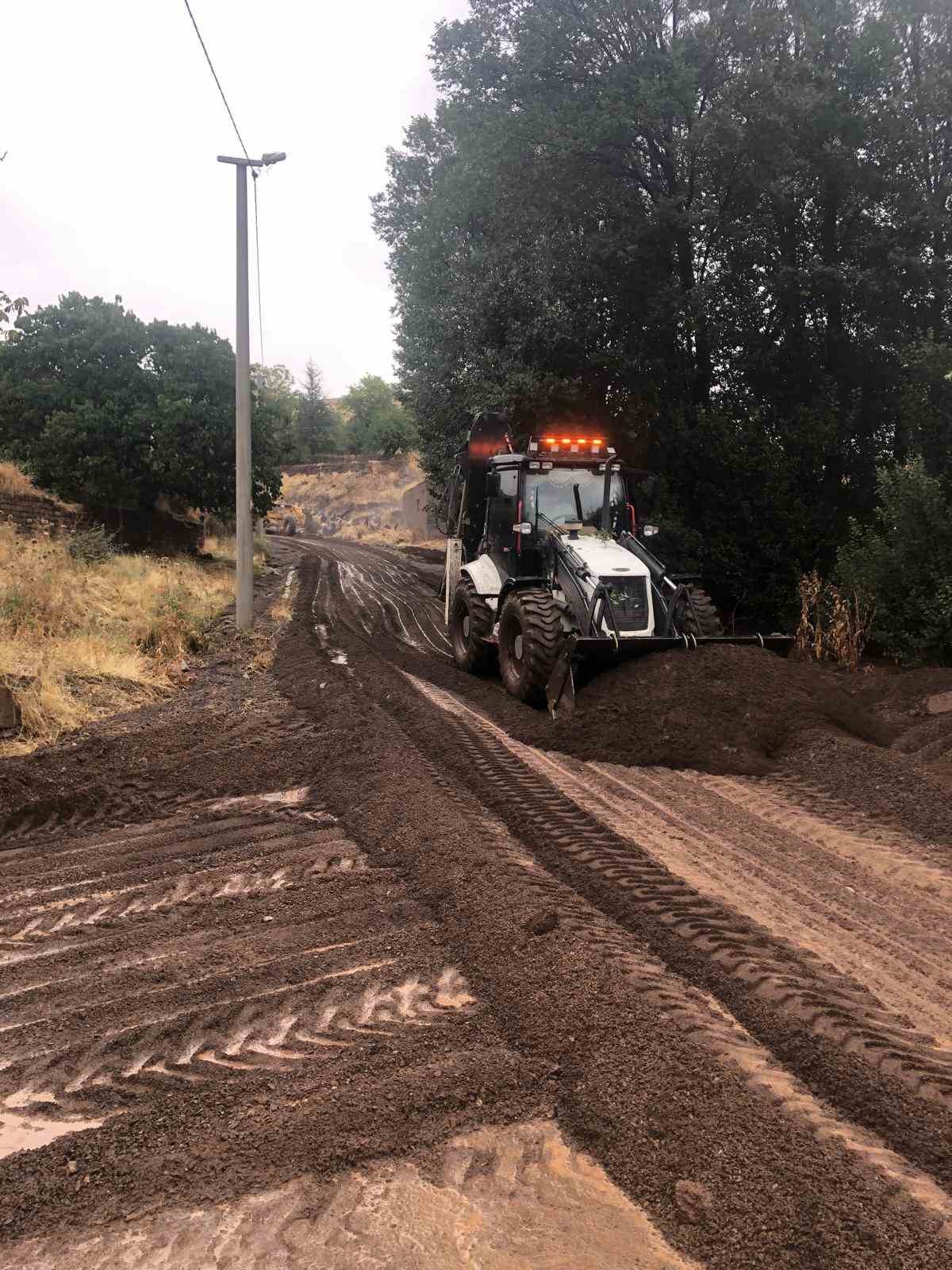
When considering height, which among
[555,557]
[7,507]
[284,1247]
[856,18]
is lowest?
[284,1247]

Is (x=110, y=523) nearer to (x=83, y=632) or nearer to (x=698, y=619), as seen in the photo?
(x=83, y=632)

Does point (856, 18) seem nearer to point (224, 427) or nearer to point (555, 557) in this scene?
point (555, 557)

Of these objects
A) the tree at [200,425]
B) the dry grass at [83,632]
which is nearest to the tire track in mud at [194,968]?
the dry grass at [83,632]

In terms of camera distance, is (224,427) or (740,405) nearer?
(740,405)

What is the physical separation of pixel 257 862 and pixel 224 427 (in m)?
17.6

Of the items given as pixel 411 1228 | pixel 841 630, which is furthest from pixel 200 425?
pixel 411 1228

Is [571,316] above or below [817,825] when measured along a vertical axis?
above

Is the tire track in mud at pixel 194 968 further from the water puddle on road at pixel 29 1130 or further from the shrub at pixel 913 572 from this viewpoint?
the shrub at pixel 913 572

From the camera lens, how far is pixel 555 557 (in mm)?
9469

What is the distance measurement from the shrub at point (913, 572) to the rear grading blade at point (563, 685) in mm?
4950

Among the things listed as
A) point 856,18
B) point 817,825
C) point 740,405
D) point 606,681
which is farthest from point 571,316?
point 817,825

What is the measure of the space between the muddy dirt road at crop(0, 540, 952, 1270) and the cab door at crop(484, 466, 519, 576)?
429 cm

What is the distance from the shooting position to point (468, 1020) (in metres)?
3.27

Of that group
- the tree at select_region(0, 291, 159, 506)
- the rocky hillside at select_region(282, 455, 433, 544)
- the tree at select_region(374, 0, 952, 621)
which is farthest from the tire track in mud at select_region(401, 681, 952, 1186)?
the rocky hillside at select_region(282, 455, 433, 544)
